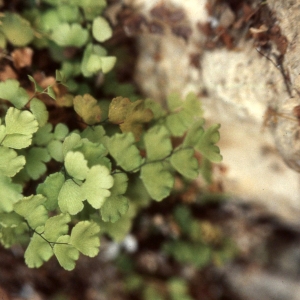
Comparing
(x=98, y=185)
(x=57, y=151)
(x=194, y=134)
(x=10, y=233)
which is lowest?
(x=10, y=233)

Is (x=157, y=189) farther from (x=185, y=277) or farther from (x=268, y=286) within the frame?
(x=268, y=286)

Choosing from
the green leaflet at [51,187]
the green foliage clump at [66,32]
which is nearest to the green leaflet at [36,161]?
the green leaflet at [51,187]

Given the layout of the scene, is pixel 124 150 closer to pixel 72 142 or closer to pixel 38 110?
pixel 72 142

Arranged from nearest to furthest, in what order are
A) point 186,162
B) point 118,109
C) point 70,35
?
point 118,109 → point 186,162 → point 70,35

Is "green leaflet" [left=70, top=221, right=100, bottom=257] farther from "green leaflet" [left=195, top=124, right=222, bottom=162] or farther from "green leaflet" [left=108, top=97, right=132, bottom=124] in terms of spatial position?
"green leaflet" [left=195, top=124, right=222, bottom=162]

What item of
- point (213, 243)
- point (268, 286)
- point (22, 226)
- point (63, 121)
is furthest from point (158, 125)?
point (268, 286)

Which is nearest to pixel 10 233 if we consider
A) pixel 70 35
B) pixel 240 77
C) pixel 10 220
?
pixel 10 220
